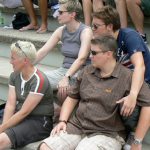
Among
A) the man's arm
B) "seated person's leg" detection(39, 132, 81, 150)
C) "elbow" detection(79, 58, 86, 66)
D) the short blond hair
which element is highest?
the short blond hair

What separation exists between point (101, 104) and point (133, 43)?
1.59 ft

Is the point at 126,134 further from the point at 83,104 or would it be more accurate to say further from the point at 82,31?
the point at 82,31

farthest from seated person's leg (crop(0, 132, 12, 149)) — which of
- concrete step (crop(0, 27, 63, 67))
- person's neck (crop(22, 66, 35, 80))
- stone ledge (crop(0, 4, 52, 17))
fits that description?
stone ledge (crop(0, 4, 52, 17))

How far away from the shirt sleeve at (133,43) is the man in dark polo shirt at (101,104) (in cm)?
15

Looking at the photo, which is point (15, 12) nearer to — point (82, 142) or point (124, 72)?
point (124, 72)

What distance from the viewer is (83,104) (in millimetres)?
2812

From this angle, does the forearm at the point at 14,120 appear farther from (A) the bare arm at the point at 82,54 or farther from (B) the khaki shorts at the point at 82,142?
(A) the bare arm at the point at 82,54

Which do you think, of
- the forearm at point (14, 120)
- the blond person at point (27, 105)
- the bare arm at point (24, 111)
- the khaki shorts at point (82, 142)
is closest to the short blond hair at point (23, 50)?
the blond person at point (27, 105)

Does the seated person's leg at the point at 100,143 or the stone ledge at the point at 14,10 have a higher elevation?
the stone ledge at the point at 14,10

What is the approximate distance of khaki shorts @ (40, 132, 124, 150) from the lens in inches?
102

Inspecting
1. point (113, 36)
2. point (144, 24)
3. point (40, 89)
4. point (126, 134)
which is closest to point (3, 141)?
point (40, 89)

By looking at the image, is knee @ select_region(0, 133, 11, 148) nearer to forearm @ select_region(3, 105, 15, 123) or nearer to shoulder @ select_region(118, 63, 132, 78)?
forearm @ select_region(3, 105, 15, 123)

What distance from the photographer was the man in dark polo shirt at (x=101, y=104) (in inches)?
105

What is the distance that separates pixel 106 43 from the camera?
2.71 metres
